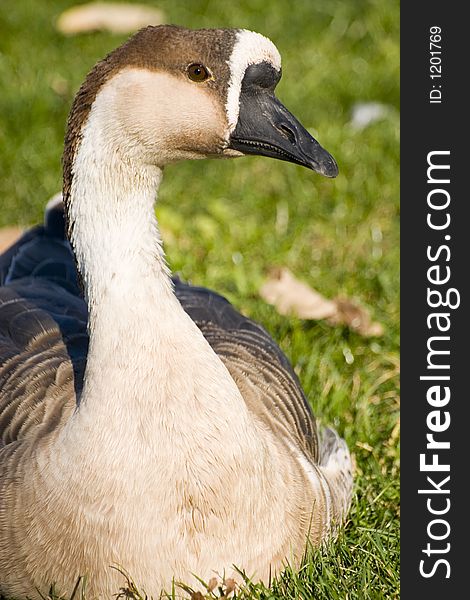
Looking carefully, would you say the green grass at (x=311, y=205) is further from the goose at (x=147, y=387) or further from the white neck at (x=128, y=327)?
the white neck at (x=128, y=327)

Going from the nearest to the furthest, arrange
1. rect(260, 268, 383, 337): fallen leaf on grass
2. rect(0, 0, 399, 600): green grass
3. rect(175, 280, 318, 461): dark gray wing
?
rect(175, 280, 318, 461): dark gray wing → rect(0, 0, 399, 600): green grass → rect(260, 268, 383, 337): fallen leaf on grass

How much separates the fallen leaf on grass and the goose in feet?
6.06

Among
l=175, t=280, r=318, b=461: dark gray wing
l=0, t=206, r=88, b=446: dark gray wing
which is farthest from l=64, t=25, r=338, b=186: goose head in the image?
l=175, t=280, r=318, b=461: dark gray wing

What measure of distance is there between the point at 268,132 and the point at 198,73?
10.8 inches

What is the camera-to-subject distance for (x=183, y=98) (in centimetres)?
317

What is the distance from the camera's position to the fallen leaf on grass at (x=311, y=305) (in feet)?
16.9

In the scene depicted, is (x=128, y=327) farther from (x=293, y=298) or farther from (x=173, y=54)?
(x=293, y=298)

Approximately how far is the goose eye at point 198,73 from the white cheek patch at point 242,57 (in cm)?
7

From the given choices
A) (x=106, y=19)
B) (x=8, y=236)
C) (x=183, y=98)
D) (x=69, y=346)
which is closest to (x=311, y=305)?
(x=8, y=236)

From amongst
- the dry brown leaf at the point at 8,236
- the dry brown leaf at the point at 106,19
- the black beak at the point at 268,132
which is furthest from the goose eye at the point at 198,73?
the dry brown leaf at the point at 106,19

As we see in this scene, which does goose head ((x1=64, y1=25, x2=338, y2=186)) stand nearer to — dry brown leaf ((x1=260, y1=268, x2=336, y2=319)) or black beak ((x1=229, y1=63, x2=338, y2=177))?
black beak ((x1=229, y1=63, x2=338, y2=177))

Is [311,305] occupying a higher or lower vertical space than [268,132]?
higher

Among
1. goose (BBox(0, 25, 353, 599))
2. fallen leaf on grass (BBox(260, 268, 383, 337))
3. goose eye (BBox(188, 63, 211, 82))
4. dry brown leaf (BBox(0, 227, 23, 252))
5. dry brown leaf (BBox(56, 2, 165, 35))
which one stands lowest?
goose (BBox(0, 25, 353, 599))

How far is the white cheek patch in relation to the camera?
315 cm
